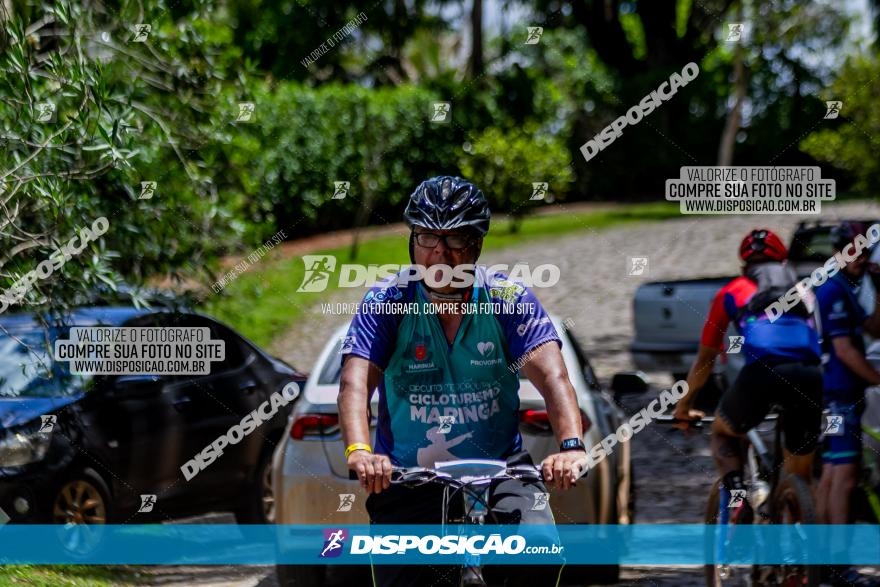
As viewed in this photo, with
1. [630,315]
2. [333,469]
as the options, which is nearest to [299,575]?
[333,469]

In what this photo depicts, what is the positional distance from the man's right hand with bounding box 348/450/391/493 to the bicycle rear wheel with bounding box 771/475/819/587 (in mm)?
2785

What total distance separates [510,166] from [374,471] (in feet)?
A: 77.6

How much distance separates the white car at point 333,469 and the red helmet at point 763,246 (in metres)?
1.40

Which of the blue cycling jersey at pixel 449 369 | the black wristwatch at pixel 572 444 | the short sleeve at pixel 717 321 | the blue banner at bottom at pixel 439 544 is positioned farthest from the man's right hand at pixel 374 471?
the short sleeve at pixel 717 321

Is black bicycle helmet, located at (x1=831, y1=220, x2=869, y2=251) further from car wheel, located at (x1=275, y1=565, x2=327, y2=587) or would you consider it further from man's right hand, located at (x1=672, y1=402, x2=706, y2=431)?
car wheel, located at (x1=275, y1=565, x2=327, y2=587)

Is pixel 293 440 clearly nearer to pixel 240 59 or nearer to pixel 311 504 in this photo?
pixel 311 504

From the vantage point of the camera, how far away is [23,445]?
7.97m

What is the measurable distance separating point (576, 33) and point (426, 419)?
115 ft

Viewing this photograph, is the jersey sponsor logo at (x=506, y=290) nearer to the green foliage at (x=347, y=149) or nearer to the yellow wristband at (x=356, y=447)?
the yellow wristband at (x=356, y=447)

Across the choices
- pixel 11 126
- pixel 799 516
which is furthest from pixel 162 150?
pixel 799 516

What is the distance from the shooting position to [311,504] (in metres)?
7.43

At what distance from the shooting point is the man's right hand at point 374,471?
3941mm

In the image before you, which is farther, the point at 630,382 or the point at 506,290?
the point at 630,382

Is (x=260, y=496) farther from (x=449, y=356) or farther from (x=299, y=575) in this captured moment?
(x=449, y=356)
